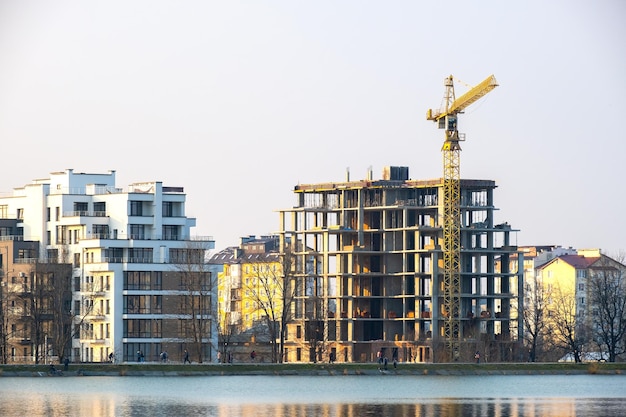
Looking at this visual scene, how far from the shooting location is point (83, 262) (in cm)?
19488

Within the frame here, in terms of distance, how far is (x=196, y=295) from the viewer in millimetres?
170250

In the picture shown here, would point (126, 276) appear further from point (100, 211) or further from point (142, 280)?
point (100, 211)

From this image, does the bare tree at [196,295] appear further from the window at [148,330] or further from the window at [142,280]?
the window at [142,280]

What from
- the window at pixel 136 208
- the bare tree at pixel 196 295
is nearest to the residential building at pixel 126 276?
the window at pixel 136 208

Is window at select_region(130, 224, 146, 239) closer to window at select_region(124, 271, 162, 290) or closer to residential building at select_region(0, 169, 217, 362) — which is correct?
residential building at select_region(0, 169, 217, 362)

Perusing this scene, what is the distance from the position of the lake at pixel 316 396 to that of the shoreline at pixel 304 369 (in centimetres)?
324

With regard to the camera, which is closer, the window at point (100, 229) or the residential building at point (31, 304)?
the residential building at point (31, 304)

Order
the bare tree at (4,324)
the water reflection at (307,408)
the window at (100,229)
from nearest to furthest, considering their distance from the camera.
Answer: the water reflection at (307,408), the bare tree at (4,324), the window at (100,229)

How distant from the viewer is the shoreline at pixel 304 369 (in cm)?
14875

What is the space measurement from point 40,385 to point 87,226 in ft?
223

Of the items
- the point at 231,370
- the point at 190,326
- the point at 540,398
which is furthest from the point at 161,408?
the point at 190,326

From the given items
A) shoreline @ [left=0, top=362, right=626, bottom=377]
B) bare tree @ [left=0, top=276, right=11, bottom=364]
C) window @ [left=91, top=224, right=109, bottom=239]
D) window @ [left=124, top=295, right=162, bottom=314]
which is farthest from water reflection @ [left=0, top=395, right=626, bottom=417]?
window @ [left=91, top=224, right=109, bottom=239]

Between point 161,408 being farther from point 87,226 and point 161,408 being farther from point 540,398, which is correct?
point 87,226

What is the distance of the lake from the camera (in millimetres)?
100375
